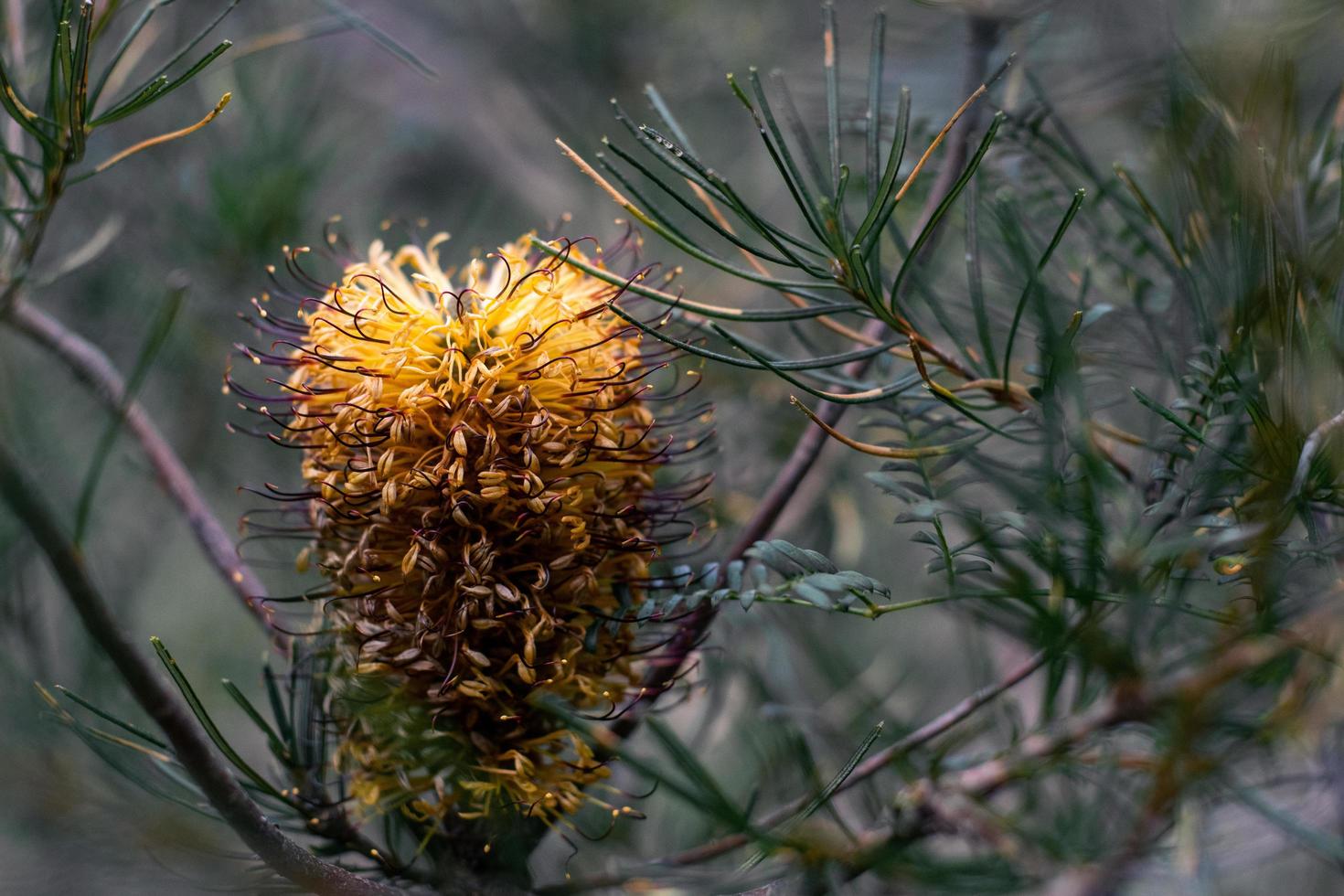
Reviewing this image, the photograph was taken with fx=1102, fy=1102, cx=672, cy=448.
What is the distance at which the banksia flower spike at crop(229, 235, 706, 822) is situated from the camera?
1.55ft

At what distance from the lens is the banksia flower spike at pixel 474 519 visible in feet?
1.55

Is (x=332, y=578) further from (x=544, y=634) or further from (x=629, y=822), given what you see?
(x=629, y=822)

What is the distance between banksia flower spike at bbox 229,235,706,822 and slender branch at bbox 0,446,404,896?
0.07 m

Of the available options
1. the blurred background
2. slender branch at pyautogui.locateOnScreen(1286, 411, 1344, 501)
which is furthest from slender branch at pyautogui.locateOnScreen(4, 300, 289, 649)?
slender branch at pyautogui.locateOnScreen(1286, 411, 1344, 501)

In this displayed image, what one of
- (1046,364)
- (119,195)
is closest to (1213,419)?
(1046,364)

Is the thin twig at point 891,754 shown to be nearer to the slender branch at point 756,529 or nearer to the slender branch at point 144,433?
the slender branch at point 756,529

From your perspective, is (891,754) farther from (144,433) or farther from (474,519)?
(144,433)

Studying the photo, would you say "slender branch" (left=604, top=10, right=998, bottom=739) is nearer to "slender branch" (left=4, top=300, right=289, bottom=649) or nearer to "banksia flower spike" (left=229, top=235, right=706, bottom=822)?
"banksia flower spike" (left=229, top=235, right=706, bottom=822)

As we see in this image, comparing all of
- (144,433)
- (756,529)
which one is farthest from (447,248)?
(756,529)

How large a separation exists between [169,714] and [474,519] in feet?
0.46

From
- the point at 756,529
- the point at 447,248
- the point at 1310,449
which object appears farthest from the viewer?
the point at 447,248

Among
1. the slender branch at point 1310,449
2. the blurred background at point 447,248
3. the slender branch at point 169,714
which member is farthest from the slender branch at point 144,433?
the slender branch at point 1310,449

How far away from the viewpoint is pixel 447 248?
140 cm

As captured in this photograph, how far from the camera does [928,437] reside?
1.84ft
